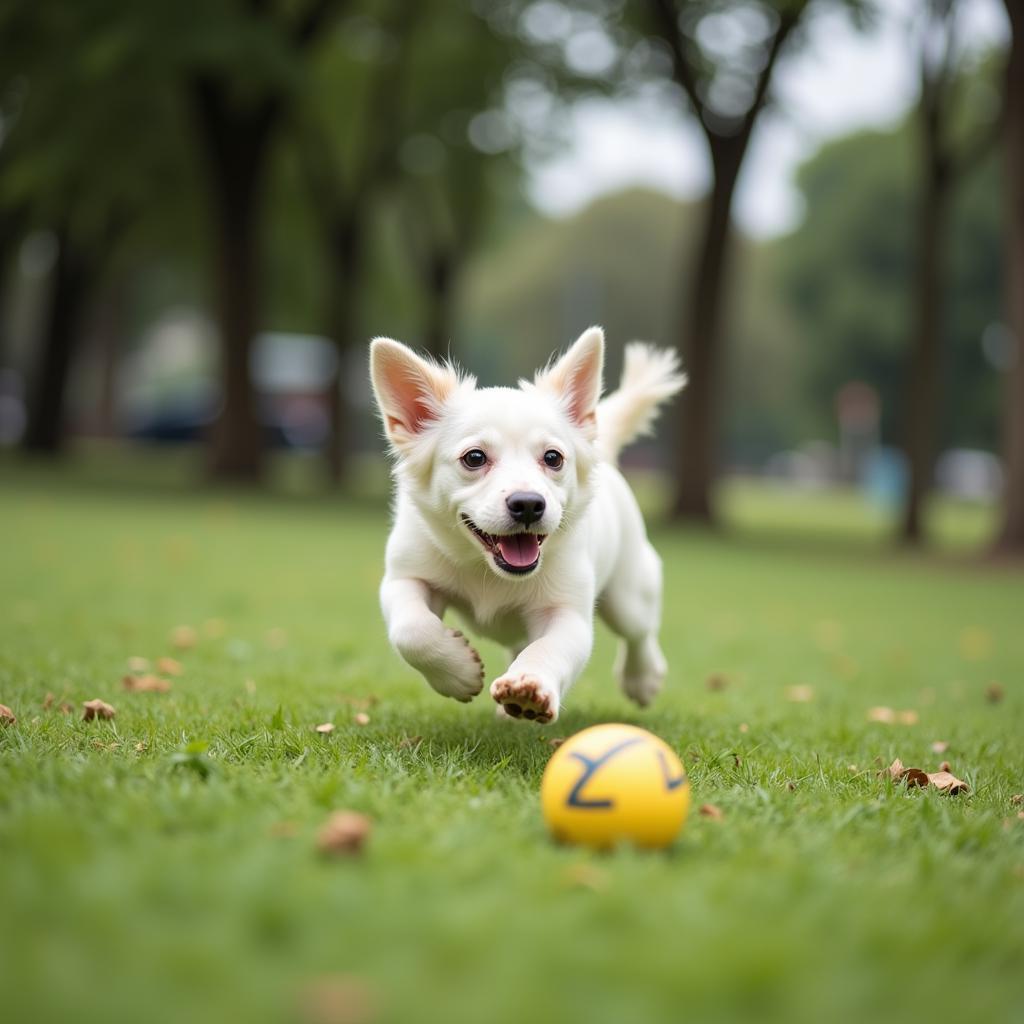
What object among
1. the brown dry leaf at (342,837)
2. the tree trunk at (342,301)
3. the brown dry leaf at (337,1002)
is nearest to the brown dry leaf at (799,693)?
the brown dry leaf at (342,837)

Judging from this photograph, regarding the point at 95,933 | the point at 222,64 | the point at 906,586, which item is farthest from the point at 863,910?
the point at 222,64

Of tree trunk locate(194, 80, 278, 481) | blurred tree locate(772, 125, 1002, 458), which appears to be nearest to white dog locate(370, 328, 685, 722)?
tree trunk locate(194, 80, 278, 481)

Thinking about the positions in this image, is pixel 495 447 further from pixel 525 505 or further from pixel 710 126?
pixel 710 126

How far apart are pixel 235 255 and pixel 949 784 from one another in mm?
24209

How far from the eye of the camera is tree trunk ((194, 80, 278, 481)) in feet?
85.6

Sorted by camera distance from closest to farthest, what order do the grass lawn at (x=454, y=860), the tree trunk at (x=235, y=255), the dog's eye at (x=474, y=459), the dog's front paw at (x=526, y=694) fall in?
the grass lawn at (x=454, y=860)
the dog's front paw at (x=526, y=694)
the dog's eye at (x=474, y=459)
the tree trunk at (x=235, y=255)

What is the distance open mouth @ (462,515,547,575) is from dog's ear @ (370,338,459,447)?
2.24ft

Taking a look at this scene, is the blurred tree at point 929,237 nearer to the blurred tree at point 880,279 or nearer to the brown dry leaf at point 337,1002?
the brown dry leaf at point 337,1002

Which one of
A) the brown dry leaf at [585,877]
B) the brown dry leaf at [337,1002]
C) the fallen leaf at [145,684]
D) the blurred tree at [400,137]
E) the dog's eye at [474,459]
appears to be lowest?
the fallen leaf at [145,684]

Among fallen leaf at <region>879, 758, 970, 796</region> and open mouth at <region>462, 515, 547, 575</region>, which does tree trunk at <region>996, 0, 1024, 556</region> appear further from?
open mouth at <region>462, 515, 547, 575</region>

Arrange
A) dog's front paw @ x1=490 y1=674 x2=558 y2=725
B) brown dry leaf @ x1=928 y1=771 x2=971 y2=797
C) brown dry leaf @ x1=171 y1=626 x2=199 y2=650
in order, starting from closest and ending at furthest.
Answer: dog's front paw @ x1=490 y1=674 x2=558 y2=725 < brown dry leaf @ x1=928 y1=771 x2=971 y2=797 < brown dry leaf @ x1=171 y1=626 x2=199 y2=650

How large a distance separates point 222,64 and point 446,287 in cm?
1438

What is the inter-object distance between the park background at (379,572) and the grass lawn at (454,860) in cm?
2

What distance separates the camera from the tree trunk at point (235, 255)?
26094 millimetres
